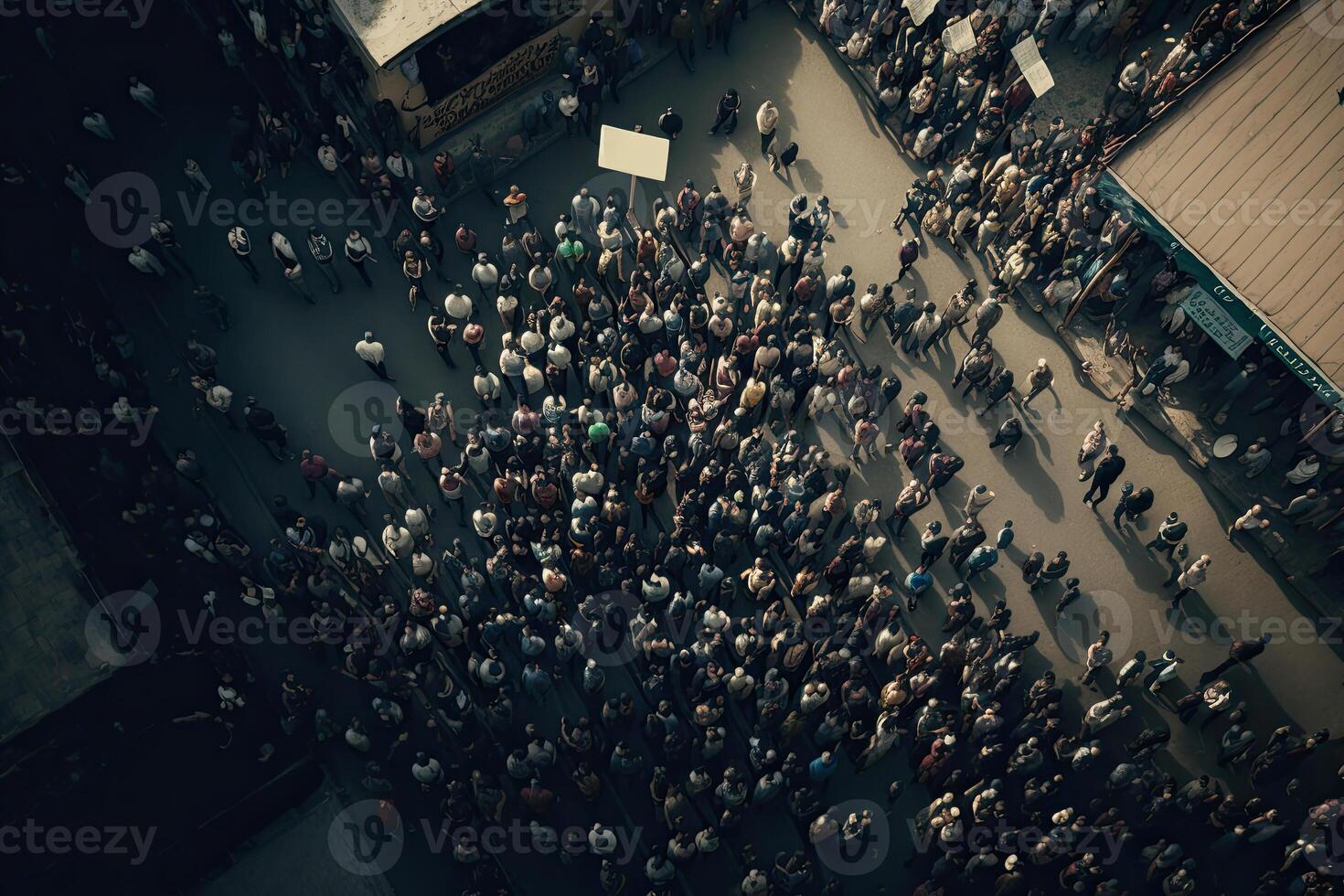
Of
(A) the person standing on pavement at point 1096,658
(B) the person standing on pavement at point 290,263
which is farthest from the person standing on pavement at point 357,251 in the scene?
(A) the person standing on pavement at point 1096,658

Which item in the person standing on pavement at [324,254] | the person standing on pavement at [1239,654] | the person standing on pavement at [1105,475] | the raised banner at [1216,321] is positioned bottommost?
the person standing on pavement at [1239,654]

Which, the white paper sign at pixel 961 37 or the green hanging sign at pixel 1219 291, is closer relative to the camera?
the green hanging sign at pixel 1219 291

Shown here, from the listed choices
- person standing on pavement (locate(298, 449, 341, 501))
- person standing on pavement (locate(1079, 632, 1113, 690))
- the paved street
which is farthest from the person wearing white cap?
person standing on pavement (locate(298, 449, 341, 501))

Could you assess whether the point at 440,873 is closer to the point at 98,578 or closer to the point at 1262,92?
the point at 98,578

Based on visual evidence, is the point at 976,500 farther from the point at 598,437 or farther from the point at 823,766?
the point at 598,437

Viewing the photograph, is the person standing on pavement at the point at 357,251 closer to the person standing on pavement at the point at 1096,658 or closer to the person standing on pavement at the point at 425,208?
the person standing on pavement at the point at 425,208

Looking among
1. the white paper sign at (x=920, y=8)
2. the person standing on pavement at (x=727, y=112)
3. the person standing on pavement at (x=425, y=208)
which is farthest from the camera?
the person standing on pavement at (x=727, y=112)

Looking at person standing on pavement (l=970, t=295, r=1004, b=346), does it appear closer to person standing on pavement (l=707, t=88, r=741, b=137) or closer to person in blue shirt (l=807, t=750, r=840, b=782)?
person standing on pavement (l=707, t=88, r=741, b=137)

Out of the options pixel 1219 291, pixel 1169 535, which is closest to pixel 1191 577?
pixel 1169 535
